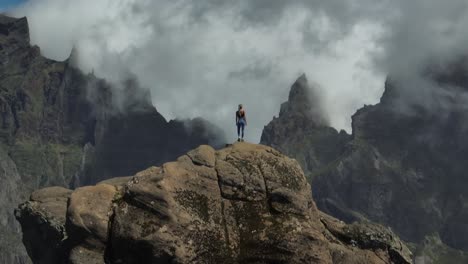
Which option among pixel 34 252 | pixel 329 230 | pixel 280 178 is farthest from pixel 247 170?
pixel 34 252

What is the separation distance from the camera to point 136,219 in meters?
51.4

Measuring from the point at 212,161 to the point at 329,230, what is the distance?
1075 centimetres

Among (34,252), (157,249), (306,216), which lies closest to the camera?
(157,249)

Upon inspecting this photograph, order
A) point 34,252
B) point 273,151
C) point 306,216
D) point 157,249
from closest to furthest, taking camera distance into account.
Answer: point 157,249 → point 306,216 → point 273,151 → point 34,252

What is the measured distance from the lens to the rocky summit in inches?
2009

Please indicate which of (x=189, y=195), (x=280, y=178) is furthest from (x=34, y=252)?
(x=280, y=178)

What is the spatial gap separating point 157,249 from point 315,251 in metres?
11.3

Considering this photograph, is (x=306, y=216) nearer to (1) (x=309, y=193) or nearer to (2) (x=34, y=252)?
(1) (x=309, y=193)

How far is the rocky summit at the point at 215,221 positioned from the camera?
5103 centimetres

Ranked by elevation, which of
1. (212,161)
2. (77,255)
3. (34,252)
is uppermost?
(212,161)

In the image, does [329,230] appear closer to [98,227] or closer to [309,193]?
[309,193]

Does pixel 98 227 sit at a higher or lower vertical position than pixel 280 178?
lower

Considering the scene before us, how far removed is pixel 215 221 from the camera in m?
52.3

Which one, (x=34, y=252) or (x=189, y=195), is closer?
(x=189, y=195)
